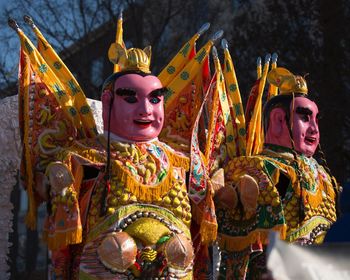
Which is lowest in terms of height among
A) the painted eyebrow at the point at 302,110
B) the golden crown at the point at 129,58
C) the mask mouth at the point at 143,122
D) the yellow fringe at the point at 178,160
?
the yellow fringe at the point at 178,160

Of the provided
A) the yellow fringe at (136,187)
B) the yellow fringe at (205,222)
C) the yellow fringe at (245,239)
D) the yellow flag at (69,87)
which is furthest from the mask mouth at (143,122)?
the yellow fringe at (245,239)

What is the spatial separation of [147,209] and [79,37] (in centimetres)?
860

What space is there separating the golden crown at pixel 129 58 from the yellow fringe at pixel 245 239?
113 cm

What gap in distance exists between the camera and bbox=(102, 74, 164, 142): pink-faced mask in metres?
4.61

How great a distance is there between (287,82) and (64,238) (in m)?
1.90

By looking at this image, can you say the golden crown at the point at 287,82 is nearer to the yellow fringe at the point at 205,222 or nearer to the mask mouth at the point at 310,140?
the mask mouth at the point at 310,140

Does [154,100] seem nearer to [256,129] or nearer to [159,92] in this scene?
[159,92]

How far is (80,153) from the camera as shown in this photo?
451 cm

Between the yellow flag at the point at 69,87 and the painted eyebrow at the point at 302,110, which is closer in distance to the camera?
the yellow flag at the point at 69,87

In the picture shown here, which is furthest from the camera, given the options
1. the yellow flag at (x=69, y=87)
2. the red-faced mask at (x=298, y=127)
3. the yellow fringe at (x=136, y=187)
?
the red-faced mask at (x=298, y=127)

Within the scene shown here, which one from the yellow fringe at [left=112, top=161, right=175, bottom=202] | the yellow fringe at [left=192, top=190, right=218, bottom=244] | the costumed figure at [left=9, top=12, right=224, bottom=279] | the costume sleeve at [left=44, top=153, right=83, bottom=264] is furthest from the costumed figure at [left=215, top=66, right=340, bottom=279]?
the costume sleeve at [left=44, top=153, right=83, bottom=264]

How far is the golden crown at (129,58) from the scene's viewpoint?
475 centimetres

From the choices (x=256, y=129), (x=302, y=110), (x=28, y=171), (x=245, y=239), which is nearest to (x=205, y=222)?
(x=245, y=239)

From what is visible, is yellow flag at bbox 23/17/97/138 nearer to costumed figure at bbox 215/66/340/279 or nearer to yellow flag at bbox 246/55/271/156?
costumed figure at bbox 215/66/340/279
